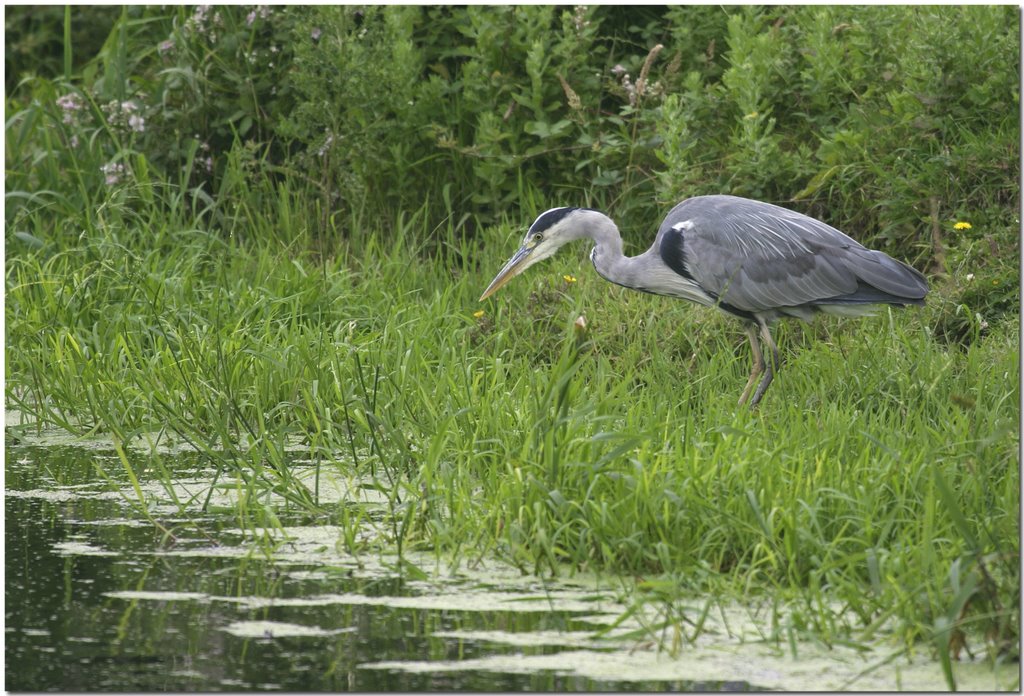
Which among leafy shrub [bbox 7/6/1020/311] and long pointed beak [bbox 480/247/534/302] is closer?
long pointed beak [bbox 480/247/534/302]

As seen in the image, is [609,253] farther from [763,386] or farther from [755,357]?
[763,386]

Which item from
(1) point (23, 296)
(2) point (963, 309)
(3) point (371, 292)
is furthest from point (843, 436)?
(1) point (23, 296)

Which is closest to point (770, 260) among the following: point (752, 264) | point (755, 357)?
point (752, 264)

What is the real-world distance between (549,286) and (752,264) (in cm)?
115

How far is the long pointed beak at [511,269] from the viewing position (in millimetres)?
6203

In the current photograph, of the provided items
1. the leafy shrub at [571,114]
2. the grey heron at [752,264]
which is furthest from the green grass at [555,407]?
the leafy shrub at [571,114]

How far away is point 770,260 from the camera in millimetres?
5945

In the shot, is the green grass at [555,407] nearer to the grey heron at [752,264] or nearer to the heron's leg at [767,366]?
the heron's leg at [767,366]

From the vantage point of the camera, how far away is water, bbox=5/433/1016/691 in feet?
10.9

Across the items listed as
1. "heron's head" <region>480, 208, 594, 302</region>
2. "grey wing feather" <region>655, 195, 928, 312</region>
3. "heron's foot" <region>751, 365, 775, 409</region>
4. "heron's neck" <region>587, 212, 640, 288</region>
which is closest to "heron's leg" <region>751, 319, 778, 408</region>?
"heron's foot" <region>751, 365, 775, 409</region>

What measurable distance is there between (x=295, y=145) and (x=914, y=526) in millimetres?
5462

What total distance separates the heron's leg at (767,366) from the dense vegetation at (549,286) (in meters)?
0.13

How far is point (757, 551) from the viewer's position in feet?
12.8

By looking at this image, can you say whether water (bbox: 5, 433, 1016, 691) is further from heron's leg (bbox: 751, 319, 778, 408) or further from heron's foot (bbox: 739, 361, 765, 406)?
heron's leg (bbox: 751, 319, 778, 408)
